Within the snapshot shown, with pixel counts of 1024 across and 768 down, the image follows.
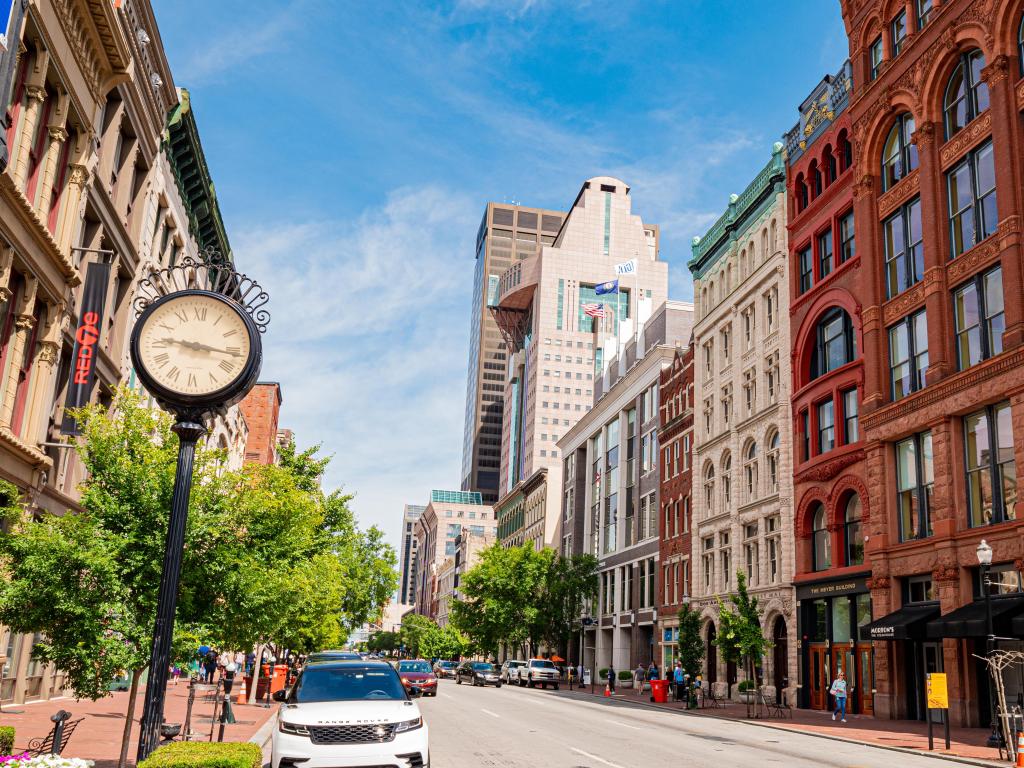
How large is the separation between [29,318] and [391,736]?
16530mm

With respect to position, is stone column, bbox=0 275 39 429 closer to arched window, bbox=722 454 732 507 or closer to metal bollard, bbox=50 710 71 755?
metal bollard, bbox=50 710 71 755

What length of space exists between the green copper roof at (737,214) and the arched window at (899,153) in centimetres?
981

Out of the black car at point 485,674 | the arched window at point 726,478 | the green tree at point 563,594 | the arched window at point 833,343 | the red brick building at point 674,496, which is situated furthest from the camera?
the green tree at point 563,594

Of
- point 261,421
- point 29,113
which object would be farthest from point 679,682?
point 261,421

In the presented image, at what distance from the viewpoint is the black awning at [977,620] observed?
90.7 ft

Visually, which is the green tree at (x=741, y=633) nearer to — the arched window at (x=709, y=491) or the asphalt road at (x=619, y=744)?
the asphalt road at (x=619, y=744)

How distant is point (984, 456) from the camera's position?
31094 millimetres

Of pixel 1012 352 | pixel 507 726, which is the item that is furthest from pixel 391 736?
pixel 1012 352

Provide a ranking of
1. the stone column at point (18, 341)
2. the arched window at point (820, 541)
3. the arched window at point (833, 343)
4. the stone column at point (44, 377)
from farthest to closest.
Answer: the arched window at point (820, 541)
the arched window at point (833, 343)
the stone column at point (44, 377)
the stone column at point (18, 341)

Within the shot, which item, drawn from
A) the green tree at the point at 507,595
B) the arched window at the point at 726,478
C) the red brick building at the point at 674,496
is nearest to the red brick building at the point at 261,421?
the green tree at the point at 507,595

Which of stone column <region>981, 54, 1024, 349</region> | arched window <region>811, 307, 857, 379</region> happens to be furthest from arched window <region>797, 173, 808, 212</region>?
stone column <region>981, 54, 1024, 349</region>

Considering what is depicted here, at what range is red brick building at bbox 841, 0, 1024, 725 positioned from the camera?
99.0 ft

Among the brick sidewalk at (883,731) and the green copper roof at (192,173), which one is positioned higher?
the green copper roof at (192,173)

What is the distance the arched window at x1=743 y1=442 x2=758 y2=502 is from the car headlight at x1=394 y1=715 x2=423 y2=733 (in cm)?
3909
